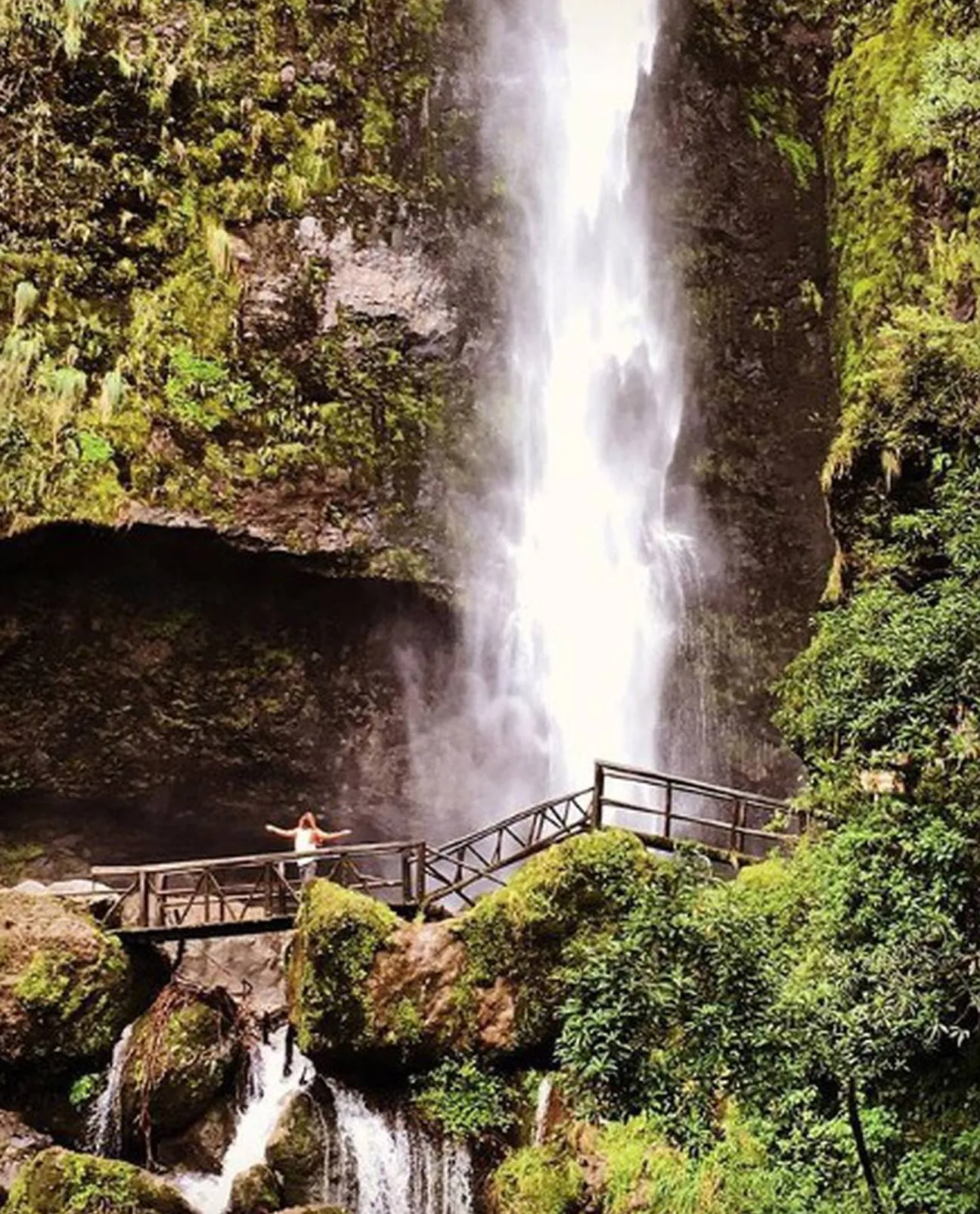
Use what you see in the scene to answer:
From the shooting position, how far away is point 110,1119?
1017cm

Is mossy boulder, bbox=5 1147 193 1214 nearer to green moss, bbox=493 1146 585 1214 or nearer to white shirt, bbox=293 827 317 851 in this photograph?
green moss, bbox=493 1146 585 1214

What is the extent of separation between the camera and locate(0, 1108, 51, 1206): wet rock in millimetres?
9492

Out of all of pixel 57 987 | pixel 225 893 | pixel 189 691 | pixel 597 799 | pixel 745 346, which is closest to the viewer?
pixel 57 987

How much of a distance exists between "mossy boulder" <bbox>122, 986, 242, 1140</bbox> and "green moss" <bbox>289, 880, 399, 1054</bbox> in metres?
1.23

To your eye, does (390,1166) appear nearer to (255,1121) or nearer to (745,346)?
(255,1121)

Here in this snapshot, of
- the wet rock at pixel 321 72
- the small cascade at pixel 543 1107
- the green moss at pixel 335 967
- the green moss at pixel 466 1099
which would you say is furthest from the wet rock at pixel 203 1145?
the wet rock at pixel 321 72

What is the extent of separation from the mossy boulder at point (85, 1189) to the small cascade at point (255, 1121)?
598 millimetres

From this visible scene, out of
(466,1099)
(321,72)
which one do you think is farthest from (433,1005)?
(321,72)

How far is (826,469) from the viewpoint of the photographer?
10.3 metres

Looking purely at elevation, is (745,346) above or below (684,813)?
above

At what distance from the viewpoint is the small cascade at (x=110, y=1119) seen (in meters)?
10.1

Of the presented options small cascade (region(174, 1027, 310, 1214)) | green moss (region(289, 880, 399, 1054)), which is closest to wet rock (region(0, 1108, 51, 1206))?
small cascade (region(174, 1027, 310, 1214))

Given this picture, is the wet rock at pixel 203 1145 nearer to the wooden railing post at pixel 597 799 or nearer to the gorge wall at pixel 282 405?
the wooden railing post at pixel 597 799

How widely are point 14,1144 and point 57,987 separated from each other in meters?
1.26
